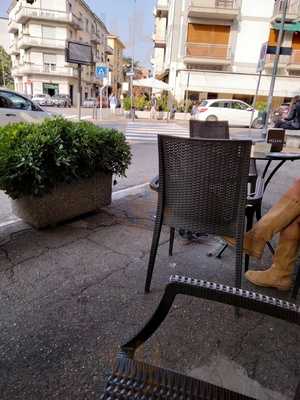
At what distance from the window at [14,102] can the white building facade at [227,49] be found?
17.5 metres

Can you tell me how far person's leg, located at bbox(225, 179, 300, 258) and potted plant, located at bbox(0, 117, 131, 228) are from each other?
1.77 meters

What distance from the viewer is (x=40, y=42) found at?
133 ft

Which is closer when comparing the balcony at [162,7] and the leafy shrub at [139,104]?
the leafy shrub at [139,104]

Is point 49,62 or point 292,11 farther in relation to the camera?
point 49,62

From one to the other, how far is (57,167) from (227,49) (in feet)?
81.5

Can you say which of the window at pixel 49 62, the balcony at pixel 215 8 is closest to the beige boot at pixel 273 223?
the balcony at pixel 215 8

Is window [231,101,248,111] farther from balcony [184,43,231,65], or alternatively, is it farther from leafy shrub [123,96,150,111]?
balcony [184,43,231,65]

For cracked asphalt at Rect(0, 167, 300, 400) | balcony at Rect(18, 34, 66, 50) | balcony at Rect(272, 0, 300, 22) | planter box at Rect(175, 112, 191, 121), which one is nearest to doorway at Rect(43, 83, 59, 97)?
balcony at Rect(18, 34, 66, 50)

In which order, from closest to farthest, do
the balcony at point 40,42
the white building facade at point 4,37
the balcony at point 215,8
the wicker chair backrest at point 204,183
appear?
the wicker chair backrest at point 204,183
the balcony at point 215,8
the balcony at point 40,42
the white building facade at point 4,37

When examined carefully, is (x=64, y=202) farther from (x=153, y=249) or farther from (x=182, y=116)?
(x=182, y=116)

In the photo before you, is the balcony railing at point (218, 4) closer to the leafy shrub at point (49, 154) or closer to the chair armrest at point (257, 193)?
the leafy shrub at point (49, 154)

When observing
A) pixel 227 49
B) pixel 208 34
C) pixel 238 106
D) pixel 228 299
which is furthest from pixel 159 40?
pixel 228 299

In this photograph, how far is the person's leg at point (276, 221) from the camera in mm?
2039

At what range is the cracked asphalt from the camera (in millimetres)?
1572
